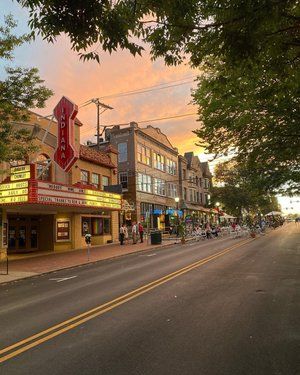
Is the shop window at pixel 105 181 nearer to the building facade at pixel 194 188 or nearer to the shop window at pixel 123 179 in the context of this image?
the shop window at pixel 123 179

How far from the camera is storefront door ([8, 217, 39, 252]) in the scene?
28.0 m

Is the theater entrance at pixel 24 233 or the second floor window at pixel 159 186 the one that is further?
the second floor window at pixel 159 186

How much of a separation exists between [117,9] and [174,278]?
918cm

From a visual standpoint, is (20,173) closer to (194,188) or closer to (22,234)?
(22,234)

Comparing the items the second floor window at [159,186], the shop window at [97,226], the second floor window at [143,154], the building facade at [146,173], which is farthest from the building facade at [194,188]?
the shop window at [97,226]

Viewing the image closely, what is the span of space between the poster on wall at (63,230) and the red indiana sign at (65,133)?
6.78 m

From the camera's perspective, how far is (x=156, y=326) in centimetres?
731

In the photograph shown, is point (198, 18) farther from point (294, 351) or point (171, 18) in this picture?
point (294, 351)

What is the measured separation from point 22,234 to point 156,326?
23846mm

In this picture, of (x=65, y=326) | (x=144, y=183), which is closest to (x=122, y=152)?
(x=144, y=183)

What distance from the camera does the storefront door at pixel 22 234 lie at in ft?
92.0

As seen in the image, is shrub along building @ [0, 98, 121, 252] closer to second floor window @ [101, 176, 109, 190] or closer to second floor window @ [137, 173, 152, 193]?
second floor window @ [101, 176, 109, 190]

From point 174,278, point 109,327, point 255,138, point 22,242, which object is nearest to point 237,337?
point 109,327

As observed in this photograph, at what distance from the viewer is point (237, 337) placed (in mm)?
6543
